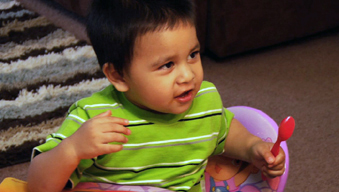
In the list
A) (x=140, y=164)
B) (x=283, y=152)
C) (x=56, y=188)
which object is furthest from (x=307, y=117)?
(x=56, y=188)

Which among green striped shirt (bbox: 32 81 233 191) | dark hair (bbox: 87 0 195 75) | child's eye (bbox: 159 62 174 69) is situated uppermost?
dark hair (bbox: 87 0 195 75)

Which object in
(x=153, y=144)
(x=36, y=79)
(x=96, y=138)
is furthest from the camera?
(x=36, y=79)

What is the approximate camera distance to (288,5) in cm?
137

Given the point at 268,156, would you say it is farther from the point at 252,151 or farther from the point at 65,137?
the point at 65,137

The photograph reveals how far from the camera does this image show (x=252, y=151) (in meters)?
0.64

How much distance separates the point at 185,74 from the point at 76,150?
0.64ft

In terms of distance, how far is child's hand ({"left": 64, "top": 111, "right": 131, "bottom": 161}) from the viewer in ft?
1.64

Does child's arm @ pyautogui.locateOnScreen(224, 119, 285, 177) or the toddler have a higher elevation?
the toddler

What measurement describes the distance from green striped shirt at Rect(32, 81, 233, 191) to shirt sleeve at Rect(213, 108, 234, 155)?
30mm

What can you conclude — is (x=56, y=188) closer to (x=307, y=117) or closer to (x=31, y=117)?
(x=31, y=117)

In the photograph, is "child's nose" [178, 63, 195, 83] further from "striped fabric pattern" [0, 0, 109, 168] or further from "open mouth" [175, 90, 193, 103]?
"striped fabric pattern" [0, 0, 109, 168]

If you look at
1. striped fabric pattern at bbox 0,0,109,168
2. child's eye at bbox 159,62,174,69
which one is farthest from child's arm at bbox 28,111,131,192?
striped fabric pattern at bbox 0,0,109,168

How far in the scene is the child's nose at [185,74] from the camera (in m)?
0.53

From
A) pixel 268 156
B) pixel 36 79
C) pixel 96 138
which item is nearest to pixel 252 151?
pixel 268 156
